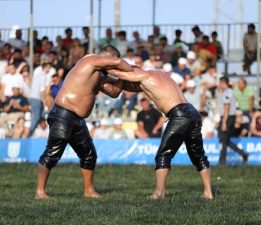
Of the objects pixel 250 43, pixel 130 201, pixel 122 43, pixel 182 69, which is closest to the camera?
pixel 130 201

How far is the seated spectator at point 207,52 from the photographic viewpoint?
24.4 meters

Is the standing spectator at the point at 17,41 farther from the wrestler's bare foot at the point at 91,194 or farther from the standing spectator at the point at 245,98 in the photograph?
the wrestler's bare foot at the point at 91,194

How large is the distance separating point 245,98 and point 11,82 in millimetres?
5952

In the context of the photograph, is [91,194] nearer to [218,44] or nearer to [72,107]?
[72,107]

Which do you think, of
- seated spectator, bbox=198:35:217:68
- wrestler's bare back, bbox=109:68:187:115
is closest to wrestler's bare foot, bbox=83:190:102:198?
wrestler's bare back, bbox=109:68:187:115

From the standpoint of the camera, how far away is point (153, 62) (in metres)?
23.8

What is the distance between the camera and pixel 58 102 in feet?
39.4

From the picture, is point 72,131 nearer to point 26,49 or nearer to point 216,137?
point 216,137

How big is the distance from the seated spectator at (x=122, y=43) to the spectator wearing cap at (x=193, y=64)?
223cm

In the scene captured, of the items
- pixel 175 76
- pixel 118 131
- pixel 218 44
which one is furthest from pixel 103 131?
pixel 218 44

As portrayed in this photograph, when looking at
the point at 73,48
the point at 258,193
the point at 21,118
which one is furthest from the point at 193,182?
the point at 73,48

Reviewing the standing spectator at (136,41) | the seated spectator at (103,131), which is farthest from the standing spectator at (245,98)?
the standing spectator at (136,41)

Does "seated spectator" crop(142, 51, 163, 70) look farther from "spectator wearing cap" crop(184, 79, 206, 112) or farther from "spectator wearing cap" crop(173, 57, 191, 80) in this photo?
"spectator wearing cap" crop(184, 79, 206, 112)

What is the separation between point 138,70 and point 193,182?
14.8 feet
